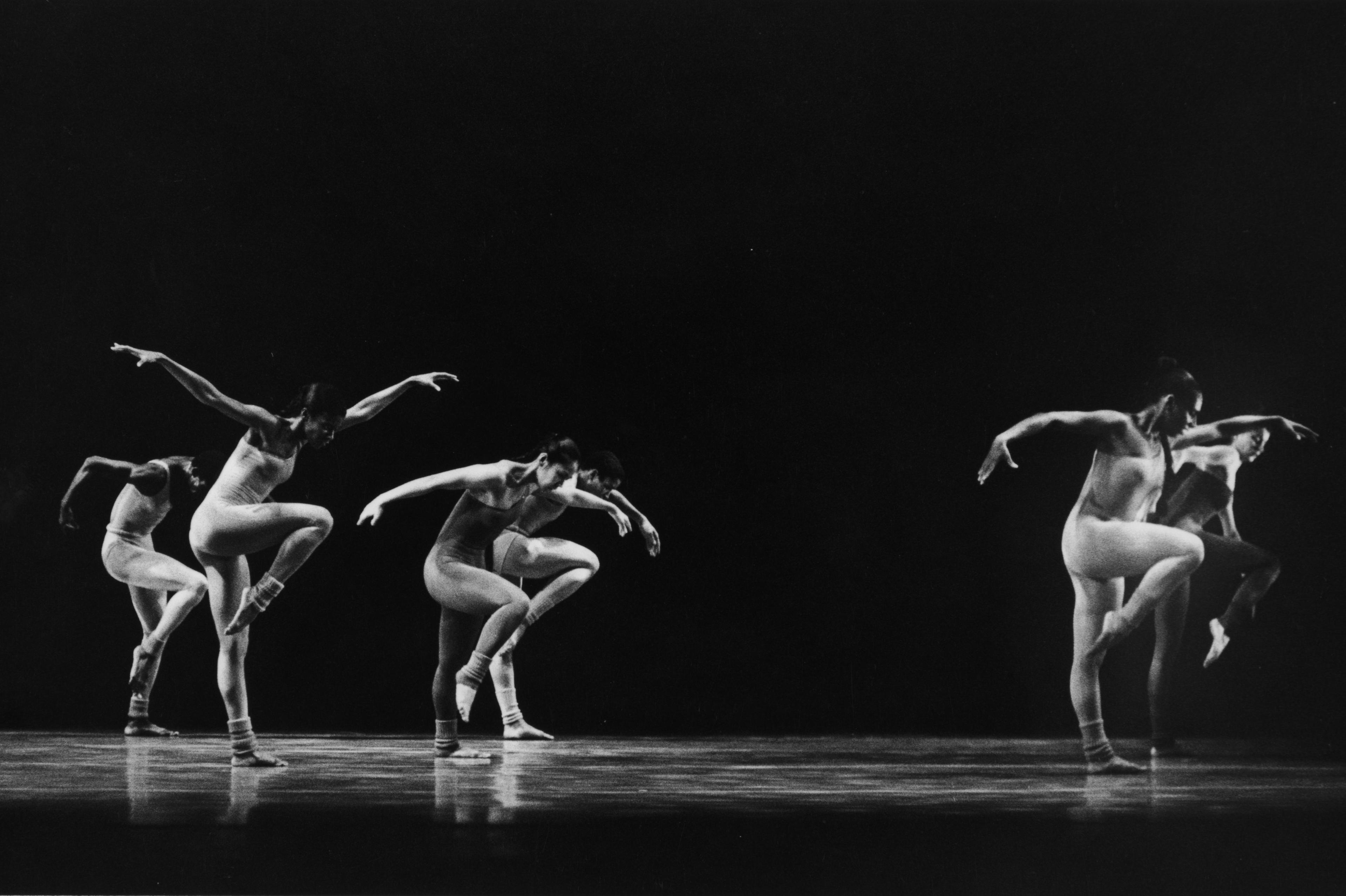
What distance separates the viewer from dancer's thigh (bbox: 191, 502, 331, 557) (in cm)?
564

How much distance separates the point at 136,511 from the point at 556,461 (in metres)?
2.48

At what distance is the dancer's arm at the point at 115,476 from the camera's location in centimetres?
711

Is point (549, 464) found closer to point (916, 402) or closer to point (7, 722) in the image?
point (916, 402)

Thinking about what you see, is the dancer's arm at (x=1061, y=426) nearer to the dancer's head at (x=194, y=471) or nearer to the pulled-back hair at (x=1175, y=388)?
the pulled-back hair at (x=1175, y=388)

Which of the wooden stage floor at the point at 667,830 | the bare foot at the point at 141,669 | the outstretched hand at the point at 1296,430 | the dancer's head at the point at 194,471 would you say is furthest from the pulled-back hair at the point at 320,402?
the outstretched hand at the point at 1296,430

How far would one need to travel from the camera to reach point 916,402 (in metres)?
7.45

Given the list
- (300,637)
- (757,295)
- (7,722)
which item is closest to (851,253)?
(757,295)

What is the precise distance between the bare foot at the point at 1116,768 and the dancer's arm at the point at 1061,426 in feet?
3.74

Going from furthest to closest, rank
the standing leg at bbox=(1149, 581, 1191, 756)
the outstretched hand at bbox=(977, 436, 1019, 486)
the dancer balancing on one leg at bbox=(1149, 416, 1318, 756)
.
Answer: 1. the standing leg at bbox=(1149, 581, 1191, 756)
2. the dancer balancing on one leg at bbox=(1149, 416, 1318, 756)
3. the outstretched hand at bbox=(977, 436, 1019, 486)

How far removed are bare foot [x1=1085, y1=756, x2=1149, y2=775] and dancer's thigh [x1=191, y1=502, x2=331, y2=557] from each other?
2.96 m

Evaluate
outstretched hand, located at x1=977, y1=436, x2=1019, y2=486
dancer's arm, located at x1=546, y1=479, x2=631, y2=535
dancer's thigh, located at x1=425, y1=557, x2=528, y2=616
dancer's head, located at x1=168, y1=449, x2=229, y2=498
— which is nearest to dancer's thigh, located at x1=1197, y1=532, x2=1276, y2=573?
outstretched hand, located at x1=977, y1=436, x2=1019, y2=486

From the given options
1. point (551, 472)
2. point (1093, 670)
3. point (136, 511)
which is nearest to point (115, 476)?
point (136, 511)

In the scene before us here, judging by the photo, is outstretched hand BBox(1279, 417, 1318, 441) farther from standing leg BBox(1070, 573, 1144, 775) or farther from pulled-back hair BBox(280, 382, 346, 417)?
pulled-back hair BBox(280, 382, 346, 417)

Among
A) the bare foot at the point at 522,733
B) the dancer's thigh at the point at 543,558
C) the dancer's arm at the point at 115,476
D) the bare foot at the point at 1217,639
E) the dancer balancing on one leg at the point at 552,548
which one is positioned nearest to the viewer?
the bare foot at the point at 1217,639
